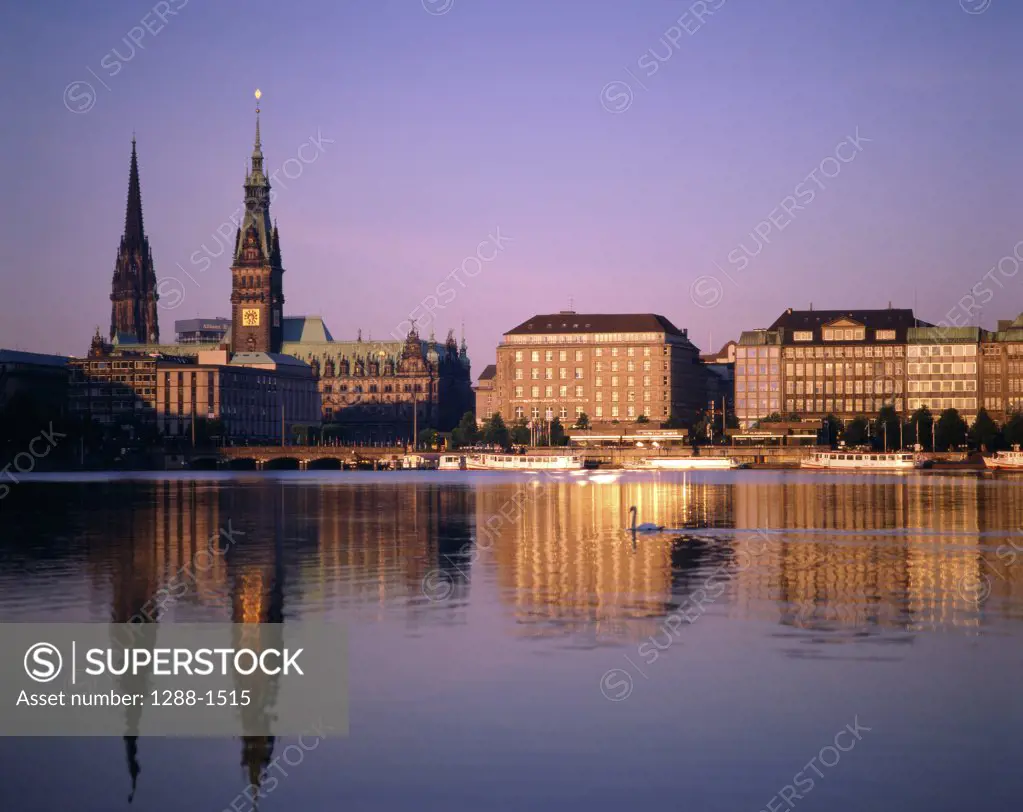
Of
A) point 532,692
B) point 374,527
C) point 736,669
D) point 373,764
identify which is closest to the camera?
point 373,764

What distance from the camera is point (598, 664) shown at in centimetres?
3153

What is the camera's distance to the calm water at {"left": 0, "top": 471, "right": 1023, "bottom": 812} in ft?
75.5

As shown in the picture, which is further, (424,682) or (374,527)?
(374,527)

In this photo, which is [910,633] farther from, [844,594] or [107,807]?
[107,807]

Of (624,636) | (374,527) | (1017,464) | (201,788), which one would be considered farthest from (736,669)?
(1017,464)

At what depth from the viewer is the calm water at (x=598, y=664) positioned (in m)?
23.0

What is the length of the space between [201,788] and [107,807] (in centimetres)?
146

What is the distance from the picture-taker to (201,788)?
22953 millimetres

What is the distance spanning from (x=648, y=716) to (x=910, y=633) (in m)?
10.9

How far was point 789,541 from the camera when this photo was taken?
6291 cm

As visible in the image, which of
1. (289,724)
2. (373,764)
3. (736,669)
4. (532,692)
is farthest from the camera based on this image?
(736,669)

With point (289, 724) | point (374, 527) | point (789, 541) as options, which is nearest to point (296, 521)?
point (374, 527)

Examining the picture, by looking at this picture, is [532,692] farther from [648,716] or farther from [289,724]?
[289,724]

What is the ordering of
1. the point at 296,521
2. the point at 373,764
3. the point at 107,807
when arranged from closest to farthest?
the point at 107,807
the point at 373,764
the point at 296,521
